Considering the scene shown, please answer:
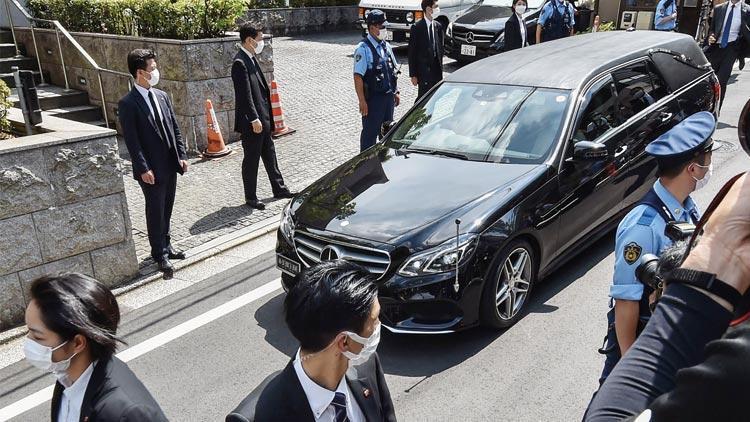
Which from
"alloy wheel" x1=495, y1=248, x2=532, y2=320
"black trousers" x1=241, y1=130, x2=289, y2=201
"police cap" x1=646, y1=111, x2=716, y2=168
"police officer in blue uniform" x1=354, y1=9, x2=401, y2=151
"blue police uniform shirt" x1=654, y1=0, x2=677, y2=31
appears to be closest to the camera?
"police cap" x1=646, y1=111, x2=716, y2=168

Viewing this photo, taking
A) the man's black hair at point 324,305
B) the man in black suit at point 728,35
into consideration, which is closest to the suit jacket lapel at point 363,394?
the man's black hair at point 324,305

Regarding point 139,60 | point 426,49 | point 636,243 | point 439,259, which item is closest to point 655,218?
point 636,243

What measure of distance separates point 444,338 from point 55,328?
297 centimetres

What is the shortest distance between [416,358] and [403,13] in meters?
12.9

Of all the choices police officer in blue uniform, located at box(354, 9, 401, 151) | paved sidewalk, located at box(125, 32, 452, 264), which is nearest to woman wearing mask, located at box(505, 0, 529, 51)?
paved sidewalk, located at box(125, 32, 452, 264)

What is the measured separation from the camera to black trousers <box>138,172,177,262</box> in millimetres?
5828

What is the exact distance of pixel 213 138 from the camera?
9.12 m

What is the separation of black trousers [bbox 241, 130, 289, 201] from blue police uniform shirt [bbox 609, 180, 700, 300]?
510 cm

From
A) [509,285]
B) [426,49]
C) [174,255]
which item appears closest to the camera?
[509,285]

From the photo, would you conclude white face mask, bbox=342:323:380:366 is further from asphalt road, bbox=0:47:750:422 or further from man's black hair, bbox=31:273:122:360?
asphalt road, bbox=0:47:750:422

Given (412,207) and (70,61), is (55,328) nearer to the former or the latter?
(412,207)

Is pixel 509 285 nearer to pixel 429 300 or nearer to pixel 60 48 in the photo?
pixel 429 300

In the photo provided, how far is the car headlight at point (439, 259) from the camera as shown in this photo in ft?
14.0

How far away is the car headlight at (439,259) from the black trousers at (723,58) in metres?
8.06
